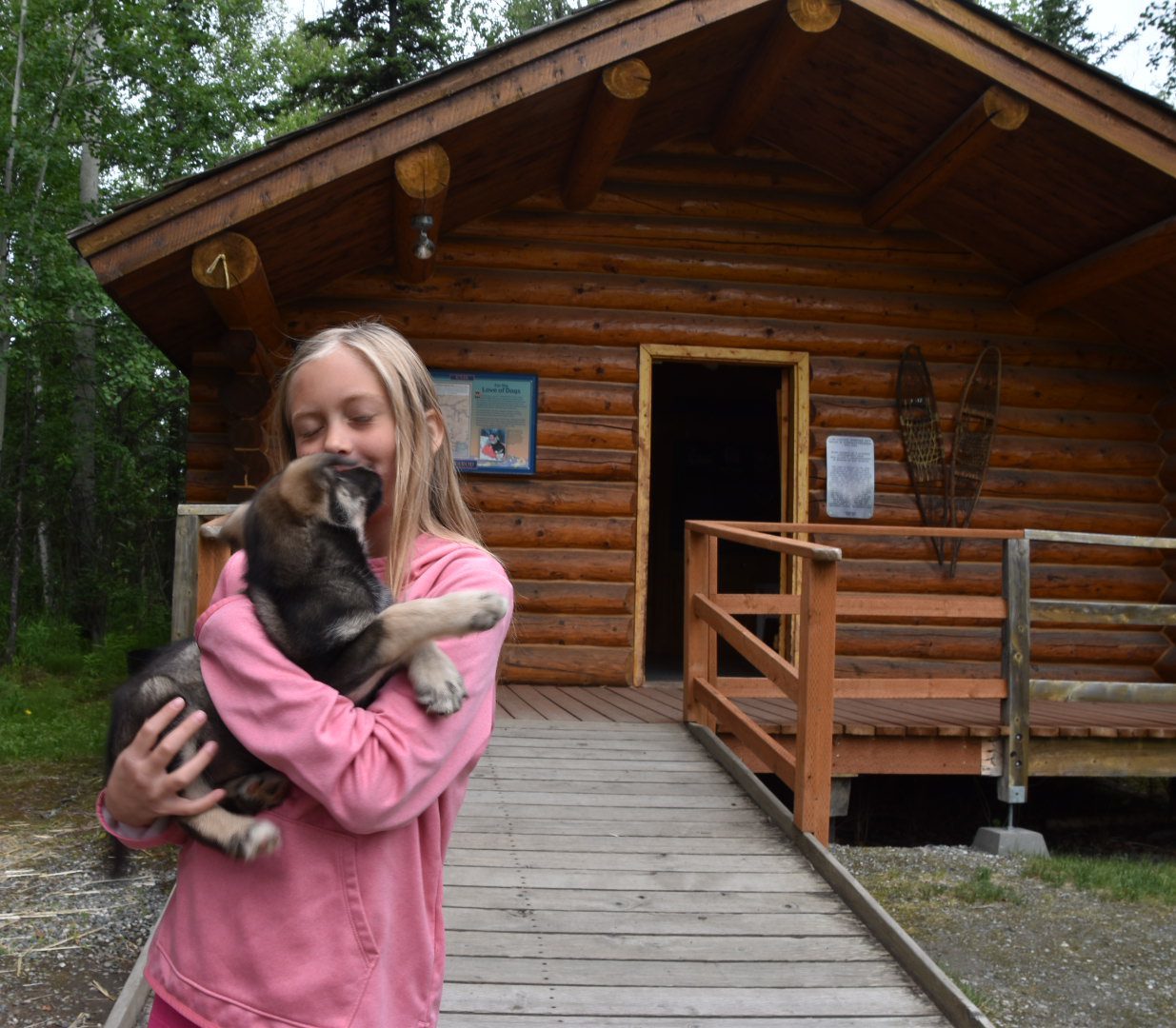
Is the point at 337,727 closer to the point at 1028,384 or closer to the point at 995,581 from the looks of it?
the point at 995,581

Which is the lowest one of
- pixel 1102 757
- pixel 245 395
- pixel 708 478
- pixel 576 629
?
pixel 1102 757

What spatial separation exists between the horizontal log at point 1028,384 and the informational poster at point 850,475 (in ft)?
1.39

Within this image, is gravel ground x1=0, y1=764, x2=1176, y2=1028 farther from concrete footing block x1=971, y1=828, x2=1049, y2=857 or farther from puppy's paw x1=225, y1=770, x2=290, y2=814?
puppy's paw x1=225, y1=770, x2=290, y2=814

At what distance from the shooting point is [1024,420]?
8.98 m

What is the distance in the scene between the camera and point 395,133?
6.53 m

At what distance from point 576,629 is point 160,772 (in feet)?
22.9

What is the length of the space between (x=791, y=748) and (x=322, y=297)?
4.61 meters

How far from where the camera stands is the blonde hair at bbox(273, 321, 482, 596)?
67.7 inches

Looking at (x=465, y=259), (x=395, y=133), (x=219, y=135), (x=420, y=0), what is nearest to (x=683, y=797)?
(x=395, y=133)

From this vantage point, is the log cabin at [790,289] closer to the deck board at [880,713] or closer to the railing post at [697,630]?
the deck board at [880,713]

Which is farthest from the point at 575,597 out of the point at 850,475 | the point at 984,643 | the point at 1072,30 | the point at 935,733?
the point at 1072,30

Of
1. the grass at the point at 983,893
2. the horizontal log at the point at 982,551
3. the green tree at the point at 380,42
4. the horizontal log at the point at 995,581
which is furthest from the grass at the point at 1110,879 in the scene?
the green tree at the point at 380,42

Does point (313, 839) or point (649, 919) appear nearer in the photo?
point (313, 839)

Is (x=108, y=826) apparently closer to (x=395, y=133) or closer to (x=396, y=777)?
(x=396, y=777)
